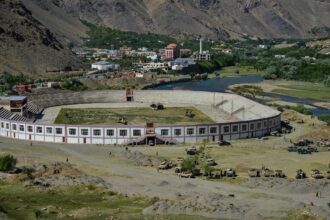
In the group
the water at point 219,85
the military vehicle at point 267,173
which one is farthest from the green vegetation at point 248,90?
the military vehicle at point 267,173

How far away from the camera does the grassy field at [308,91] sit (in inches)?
5709

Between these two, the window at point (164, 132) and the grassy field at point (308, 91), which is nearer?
the window at point (164, 132)

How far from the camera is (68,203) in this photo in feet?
180

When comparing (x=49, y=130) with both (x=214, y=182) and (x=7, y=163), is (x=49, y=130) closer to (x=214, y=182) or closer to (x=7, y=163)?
(x=7, y=163)

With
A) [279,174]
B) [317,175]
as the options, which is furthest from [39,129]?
[317,175]

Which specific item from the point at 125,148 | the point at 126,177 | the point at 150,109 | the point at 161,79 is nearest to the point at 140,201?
the point at 126,177

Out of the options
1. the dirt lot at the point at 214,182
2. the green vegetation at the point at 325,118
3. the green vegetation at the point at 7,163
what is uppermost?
the green vegetation at the point at 7,163

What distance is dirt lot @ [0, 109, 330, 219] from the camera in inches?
2082

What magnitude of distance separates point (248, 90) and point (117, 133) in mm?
74193

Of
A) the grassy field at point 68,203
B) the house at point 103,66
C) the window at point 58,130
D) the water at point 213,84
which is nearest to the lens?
the grassy field at point 68,203

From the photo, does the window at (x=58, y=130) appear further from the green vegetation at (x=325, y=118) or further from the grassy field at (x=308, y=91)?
the grassy field at (x=308, y=91)

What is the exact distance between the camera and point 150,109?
374 ft

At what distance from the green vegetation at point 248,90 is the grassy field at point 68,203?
296 ft

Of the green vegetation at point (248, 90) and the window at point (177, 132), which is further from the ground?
the window at point (177, 132)
